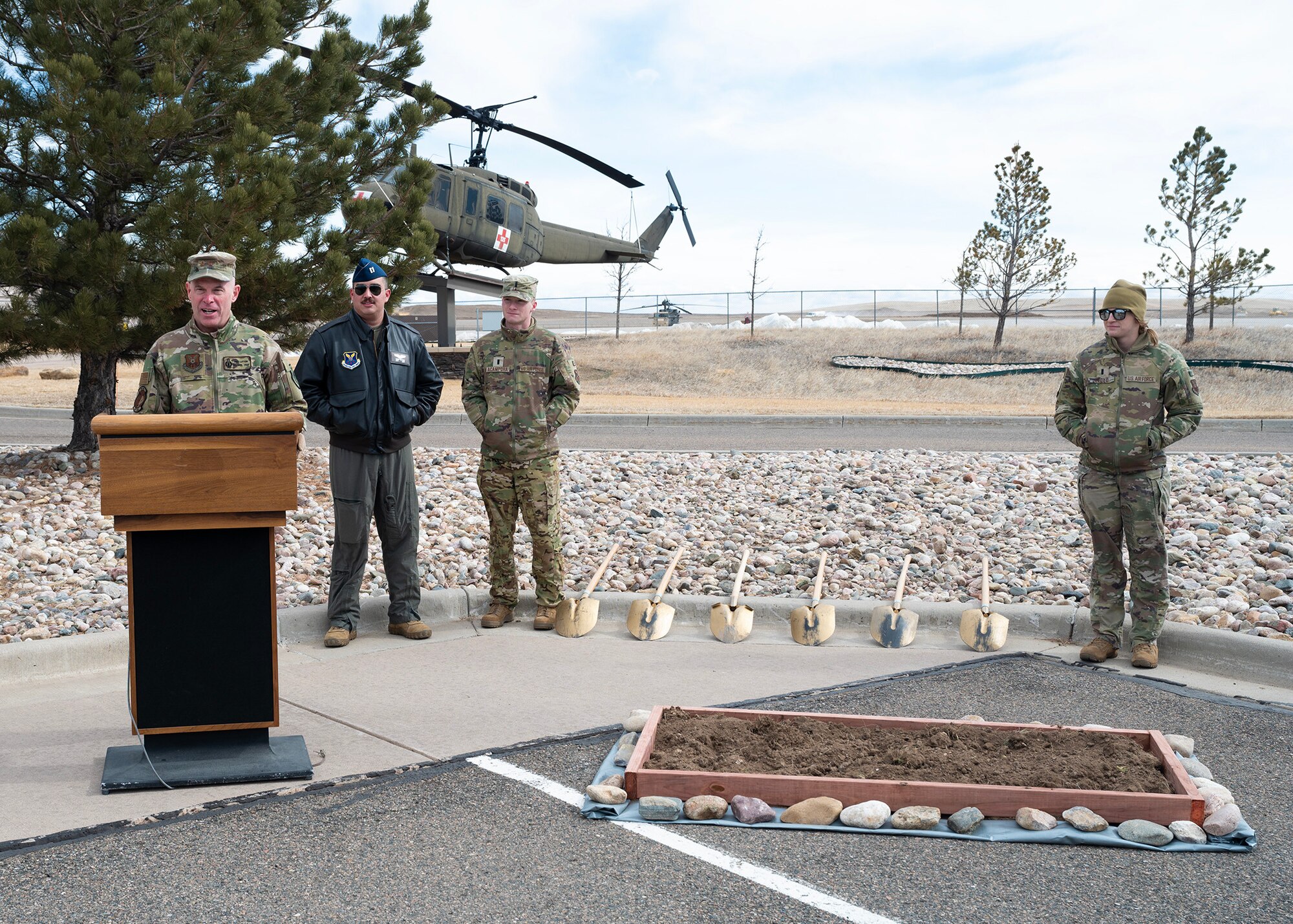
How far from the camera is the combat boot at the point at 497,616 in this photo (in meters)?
7.27

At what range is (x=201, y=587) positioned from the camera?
4676 mm

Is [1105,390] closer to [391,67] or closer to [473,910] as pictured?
[473,910]

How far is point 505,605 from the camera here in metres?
7.41

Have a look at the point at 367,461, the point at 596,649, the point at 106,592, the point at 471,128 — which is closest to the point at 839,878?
the point at 596,649

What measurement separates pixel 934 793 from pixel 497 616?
3.65 metres

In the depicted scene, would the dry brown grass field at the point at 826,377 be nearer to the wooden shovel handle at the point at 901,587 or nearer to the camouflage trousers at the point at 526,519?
the wooden shovel handle at the point at 901,587

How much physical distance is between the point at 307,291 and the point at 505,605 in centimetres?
539

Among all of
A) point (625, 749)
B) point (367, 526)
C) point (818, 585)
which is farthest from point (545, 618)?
point (625, 749)

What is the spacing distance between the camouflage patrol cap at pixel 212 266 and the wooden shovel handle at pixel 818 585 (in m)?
4.04

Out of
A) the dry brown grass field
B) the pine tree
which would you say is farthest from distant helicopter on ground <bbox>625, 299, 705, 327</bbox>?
the pine tree

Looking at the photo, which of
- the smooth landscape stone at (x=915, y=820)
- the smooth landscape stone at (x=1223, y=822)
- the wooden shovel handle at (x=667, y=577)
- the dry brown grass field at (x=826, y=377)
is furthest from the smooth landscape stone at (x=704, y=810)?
the dry brown grass field at (x=826, y=377)

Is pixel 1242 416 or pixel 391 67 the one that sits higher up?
pixel 391 67

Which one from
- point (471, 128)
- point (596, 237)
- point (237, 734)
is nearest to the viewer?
point (237, 734)

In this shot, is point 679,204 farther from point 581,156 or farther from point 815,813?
point 815,813
